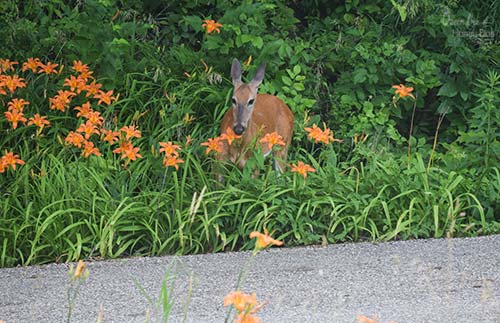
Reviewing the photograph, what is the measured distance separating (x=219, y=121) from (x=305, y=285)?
3.27 meters

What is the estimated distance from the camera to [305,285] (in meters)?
6.13

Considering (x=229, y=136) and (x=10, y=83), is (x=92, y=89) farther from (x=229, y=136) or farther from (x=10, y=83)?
(x=229, y=136)

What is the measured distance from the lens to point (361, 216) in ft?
24.3

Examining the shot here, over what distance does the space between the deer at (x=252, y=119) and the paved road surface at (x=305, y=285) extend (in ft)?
5.03

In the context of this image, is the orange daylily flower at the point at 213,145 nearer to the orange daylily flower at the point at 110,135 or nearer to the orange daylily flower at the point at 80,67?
the orange daylily flower at the point at 110,135

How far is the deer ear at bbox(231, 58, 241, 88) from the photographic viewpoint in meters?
8.93

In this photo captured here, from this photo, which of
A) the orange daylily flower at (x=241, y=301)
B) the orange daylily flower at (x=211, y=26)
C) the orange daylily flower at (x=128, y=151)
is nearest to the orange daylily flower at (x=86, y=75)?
the orange daylily flower at (x=211, y=26)

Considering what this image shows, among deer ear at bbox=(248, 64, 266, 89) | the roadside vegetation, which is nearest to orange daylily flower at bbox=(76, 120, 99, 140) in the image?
the roadside vegetation

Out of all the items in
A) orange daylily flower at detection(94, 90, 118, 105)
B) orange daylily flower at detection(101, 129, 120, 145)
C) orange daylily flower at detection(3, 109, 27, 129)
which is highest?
orange daylily flower at detection(3, 109, 27, 129)

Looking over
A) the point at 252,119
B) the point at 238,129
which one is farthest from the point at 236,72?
the point at 238,129

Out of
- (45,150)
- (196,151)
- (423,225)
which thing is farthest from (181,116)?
(423,225)

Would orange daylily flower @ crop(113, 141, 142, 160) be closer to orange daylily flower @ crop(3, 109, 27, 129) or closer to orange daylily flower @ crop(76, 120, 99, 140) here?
orange daylily flower @ crop(76, 120, 99, 140)

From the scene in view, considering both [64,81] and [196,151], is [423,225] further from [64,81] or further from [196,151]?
[64,81]

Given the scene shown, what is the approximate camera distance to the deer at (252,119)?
334 inches
